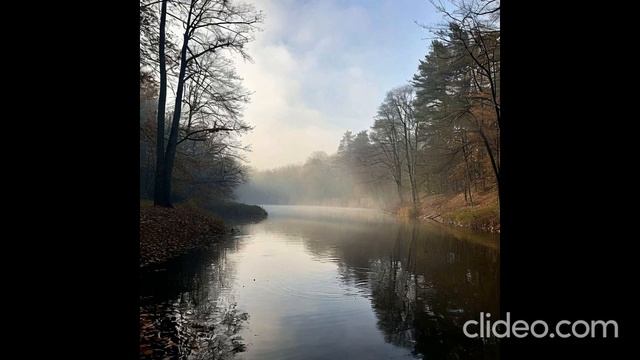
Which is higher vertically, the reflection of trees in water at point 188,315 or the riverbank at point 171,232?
the riverbank at point 171,232

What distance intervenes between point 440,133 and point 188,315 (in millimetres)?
30595

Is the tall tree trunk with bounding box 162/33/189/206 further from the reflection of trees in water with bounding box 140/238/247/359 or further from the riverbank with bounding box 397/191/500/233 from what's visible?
the riverbank with bounding box 397/191/500/233

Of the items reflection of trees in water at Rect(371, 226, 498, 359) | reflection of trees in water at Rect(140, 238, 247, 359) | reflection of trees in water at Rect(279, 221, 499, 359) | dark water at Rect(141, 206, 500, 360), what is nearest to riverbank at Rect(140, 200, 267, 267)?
dark water at Rect(141, 206, 500, 360)

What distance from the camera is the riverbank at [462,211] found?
2171 centimetres

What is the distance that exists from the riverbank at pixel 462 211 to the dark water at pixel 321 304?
30.4ft

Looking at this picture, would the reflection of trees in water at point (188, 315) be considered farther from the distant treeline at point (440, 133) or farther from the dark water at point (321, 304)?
the distant treeline at point (440, 133)

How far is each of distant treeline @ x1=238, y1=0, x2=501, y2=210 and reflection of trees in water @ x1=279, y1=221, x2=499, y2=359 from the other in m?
5.11

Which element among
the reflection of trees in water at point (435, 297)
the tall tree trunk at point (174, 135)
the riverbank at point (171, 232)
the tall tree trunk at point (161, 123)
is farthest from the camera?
the tall tree trunk at point (174, 135)

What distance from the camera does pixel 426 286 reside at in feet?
28.1

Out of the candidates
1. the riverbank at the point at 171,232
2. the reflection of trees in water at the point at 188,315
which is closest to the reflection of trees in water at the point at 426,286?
the reflection of trees in water at the point at 188,315
